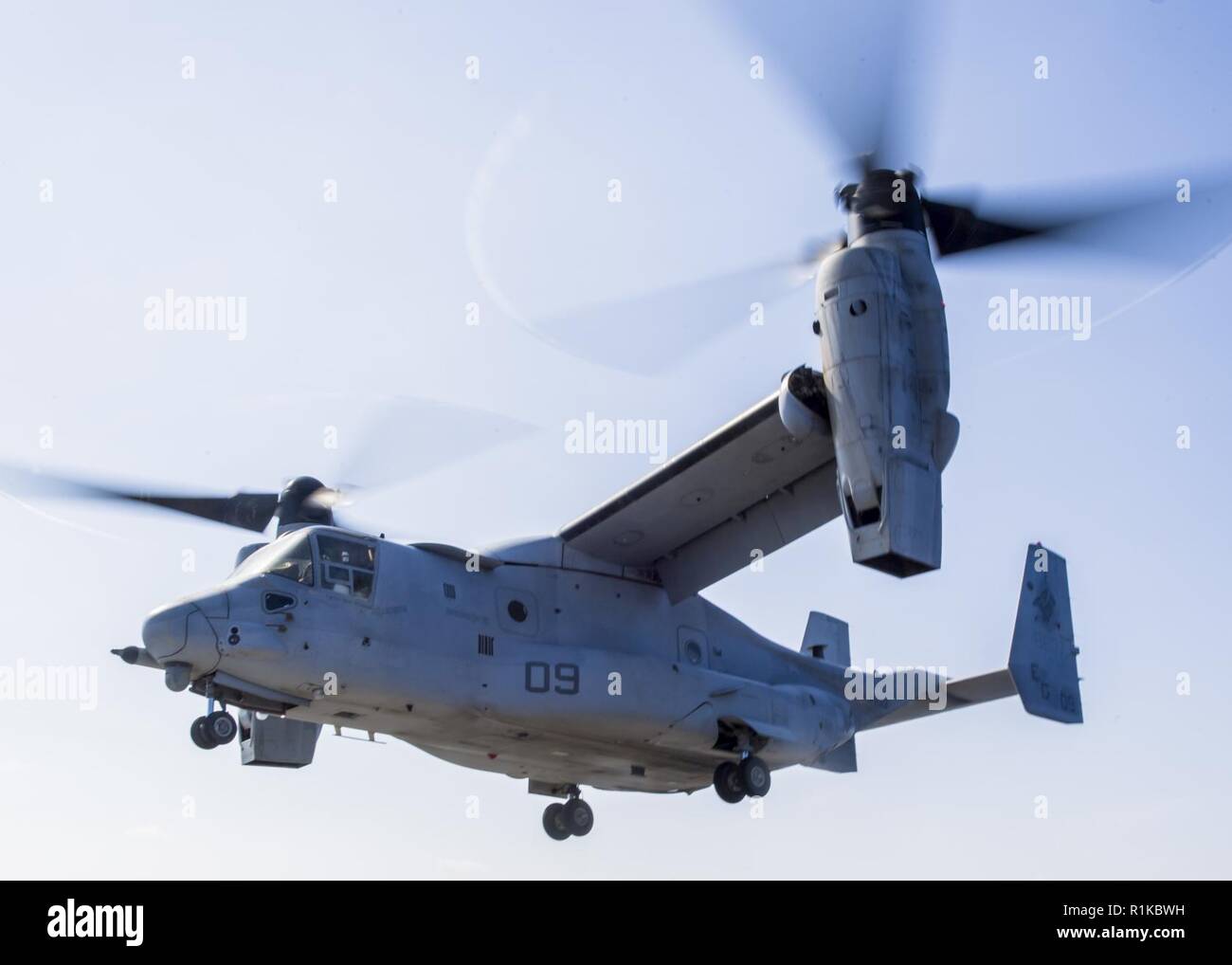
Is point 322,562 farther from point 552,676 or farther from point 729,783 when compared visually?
point 729,783

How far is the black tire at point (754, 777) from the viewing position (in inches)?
694

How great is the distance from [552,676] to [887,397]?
4932mm

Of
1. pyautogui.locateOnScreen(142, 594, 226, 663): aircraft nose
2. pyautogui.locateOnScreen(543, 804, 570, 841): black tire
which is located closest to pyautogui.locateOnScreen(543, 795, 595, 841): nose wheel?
pyautogui.locateOnScreen(543, 804, 570, 841): black tire

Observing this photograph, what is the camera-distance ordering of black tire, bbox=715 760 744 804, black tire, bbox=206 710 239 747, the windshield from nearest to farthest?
black tire, bbox=206 710 239 747 → the windshield → black tire, bbox=715 760 744 804

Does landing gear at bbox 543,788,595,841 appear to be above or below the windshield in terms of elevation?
below

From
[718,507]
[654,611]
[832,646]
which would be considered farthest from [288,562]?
[832,646]

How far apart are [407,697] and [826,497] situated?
5256 mm

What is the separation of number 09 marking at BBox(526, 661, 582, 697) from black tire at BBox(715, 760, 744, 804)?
2.47m

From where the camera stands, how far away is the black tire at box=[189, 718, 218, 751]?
48.0 ft

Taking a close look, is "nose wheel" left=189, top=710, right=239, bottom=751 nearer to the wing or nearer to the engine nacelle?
the wing

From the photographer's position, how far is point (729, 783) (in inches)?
696

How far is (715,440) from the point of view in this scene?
16141 mm

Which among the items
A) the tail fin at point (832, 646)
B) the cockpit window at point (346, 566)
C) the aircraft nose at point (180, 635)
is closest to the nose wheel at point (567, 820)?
the tail fin at point (832, 646)

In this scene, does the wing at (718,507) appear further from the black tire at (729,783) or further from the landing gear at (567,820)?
the landing gear at (567,820)
